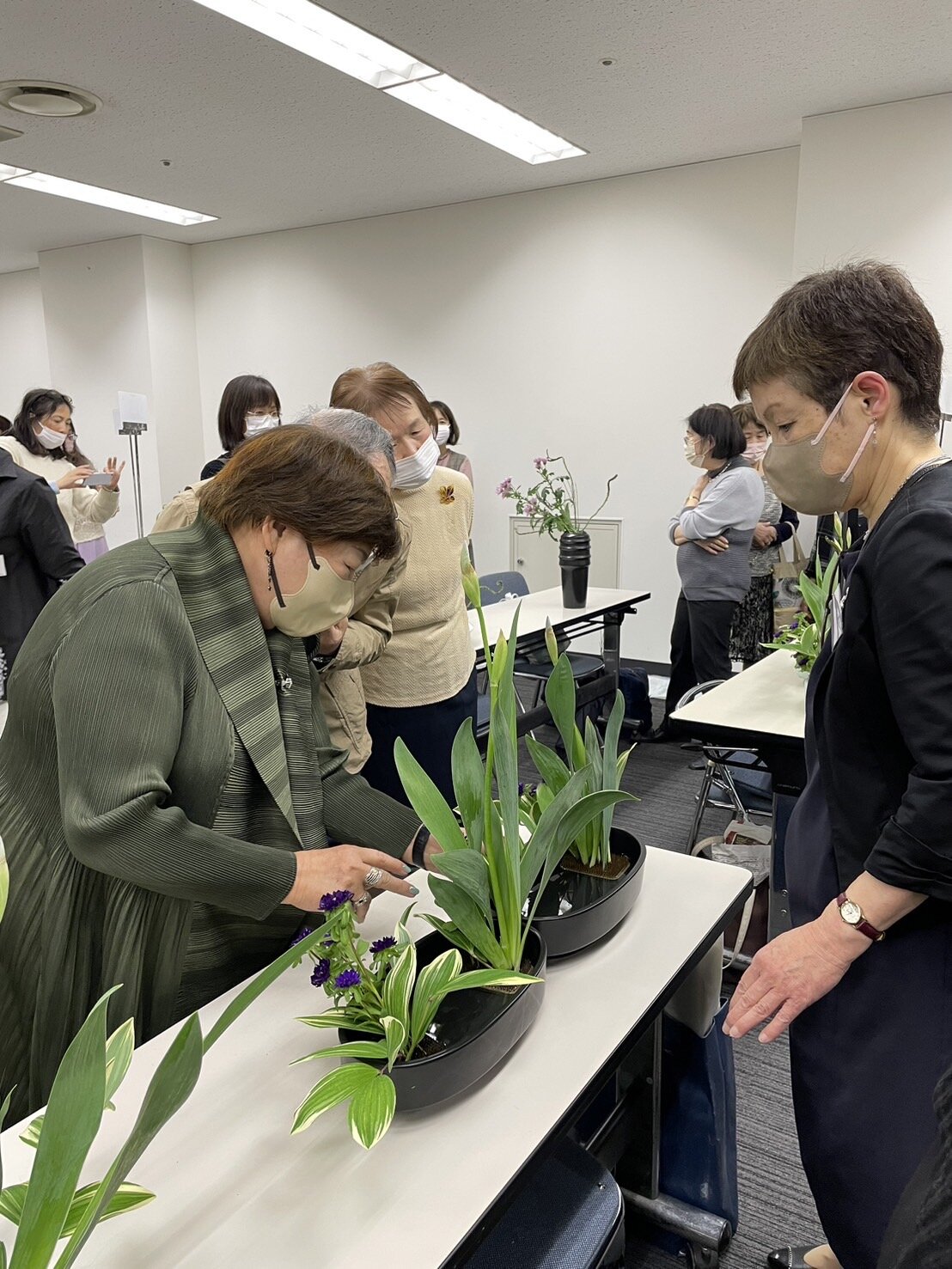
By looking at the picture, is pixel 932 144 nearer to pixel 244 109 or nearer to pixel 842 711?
pixel 244 109

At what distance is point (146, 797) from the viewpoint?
1.00 metres

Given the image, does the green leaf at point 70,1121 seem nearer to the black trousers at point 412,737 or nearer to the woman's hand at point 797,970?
the woman's hand at point 797,970

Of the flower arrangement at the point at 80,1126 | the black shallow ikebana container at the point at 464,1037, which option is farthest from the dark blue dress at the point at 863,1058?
the flower arrangement at the point at 80,1126

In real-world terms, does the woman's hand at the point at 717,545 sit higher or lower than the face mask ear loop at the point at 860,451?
lower

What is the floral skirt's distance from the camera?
4406 millimetres

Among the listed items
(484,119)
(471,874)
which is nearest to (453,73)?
(484,119)

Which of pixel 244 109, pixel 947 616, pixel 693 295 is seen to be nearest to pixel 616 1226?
pixel 947 616

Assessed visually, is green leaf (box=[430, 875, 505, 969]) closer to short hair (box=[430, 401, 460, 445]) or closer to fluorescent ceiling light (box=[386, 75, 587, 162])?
fluorescent ceiling light (box=[386, 75, 587, 162])

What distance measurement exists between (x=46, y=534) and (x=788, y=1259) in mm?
3033

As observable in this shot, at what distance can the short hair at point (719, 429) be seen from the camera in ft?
12.7

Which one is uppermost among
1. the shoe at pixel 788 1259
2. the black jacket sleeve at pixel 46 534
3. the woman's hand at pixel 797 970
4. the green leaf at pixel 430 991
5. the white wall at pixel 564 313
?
the white wall at pixel 564 313

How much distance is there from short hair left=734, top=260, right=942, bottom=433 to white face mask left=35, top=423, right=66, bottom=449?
14.1ft

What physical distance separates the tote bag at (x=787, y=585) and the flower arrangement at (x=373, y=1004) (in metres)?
4.08

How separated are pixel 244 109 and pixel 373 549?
3.64 m
